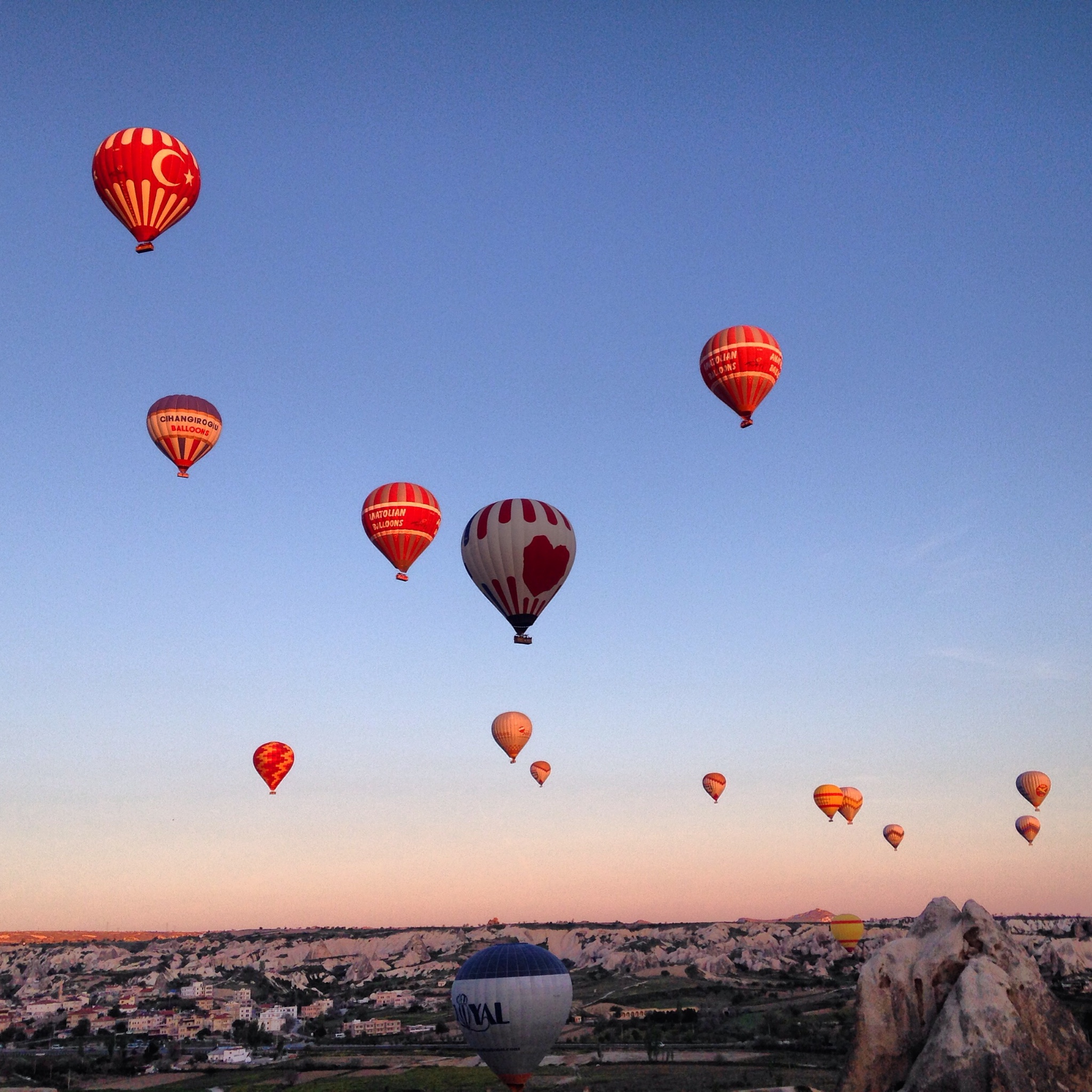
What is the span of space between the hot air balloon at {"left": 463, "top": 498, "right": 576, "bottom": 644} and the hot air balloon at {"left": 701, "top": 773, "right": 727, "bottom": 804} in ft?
164

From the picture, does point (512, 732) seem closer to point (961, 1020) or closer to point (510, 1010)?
point (510, 1010)

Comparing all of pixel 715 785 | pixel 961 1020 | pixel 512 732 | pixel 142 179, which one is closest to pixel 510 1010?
pixel 961 1020

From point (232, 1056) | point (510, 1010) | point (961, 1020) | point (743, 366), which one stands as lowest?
point (232, 1056)

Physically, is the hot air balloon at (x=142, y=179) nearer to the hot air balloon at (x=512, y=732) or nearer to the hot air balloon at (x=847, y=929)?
the hot air balloon at (x=512, y=732)

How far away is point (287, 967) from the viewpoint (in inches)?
6132

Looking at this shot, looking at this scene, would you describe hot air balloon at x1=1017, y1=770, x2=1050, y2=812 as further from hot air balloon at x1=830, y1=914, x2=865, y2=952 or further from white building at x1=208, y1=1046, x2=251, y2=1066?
white building at x1=208, y1=1046, x2=251, y2=1066

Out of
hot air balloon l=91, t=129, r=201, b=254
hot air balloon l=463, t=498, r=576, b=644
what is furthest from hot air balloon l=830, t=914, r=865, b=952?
hot air balloon l=91, t=129, r=201, b=254

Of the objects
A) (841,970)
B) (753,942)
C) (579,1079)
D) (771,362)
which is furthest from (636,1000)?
(771,362)

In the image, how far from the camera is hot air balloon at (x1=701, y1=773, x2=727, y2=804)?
8156 cm

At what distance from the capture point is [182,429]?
129ft

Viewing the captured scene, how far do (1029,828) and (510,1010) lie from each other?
61.3 m

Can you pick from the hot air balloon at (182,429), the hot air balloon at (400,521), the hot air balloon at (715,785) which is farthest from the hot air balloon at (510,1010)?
the hot air balloon at (715,785)

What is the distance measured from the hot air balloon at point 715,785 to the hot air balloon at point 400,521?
45.9m

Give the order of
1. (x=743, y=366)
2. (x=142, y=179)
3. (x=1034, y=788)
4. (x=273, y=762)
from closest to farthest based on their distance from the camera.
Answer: (x=142, y=179)
(x=743, y=366)
(x=273, y=762)
(x=1034, y=788)
